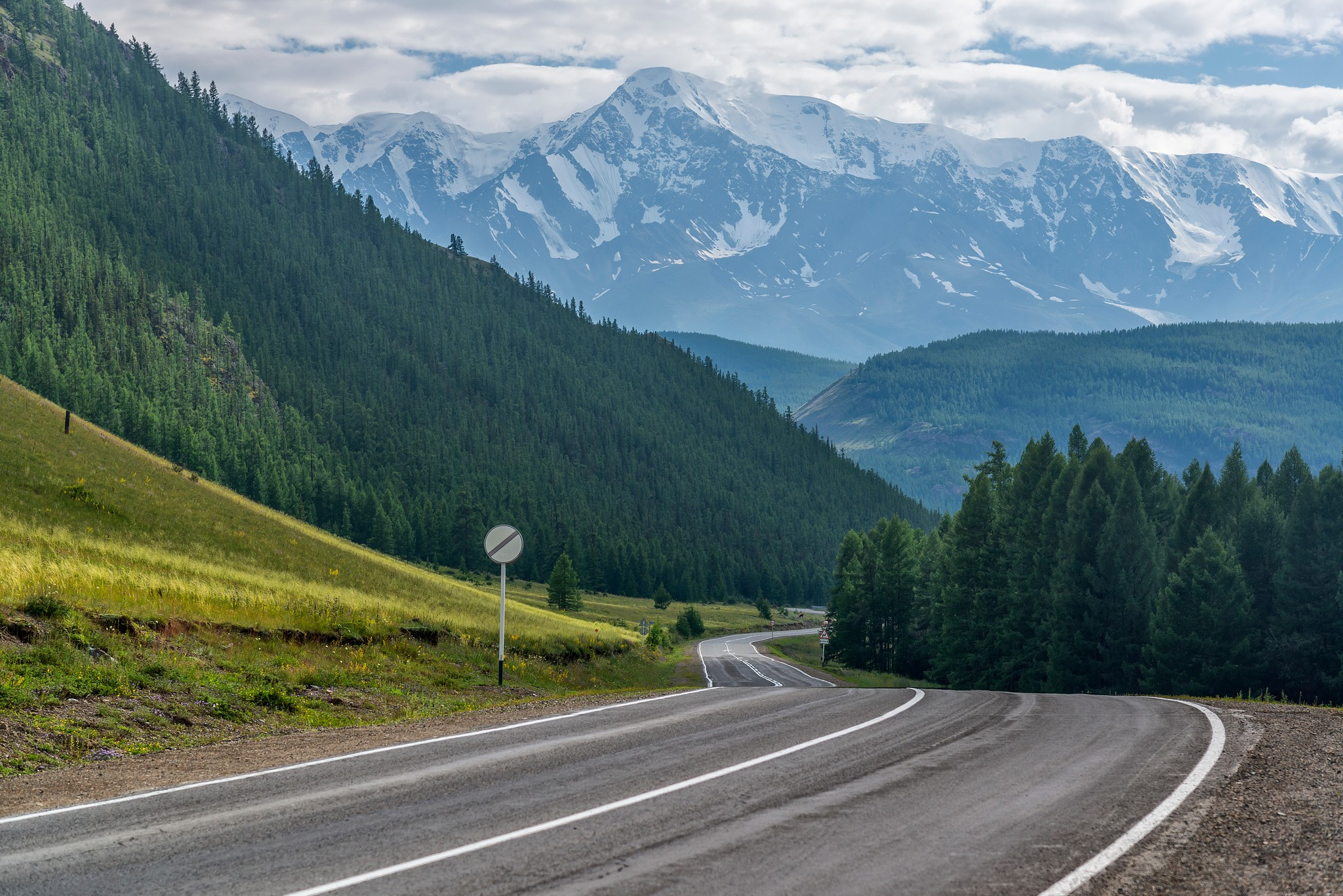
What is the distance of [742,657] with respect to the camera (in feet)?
283

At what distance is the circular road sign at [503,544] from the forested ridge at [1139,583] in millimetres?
37325

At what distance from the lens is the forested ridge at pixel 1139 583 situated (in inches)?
1928

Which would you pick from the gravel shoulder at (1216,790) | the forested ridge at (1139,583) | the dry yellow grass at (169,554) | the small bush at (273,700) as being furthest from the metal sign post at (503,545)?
the forested ridge at (1139,583)

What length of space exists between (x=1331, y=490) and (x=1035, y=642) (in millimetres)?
16932

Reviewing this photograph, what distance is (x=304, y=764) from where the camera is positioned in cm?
1361

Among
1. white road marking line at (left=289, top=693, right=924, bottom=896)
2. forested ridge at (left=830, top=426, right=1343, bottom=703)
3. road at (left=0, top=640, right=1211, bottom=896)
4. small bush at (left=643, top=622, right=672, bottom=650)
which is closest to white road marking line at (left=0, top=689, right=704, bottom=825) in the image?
road at (left=0, top=640, right=1211, bottom=896)

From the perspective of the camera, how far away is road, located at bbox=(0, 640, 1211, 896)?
8984 mm

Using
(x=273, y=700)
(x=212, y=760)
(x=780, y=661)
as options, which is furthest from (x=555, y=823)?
(x=780, y=661)

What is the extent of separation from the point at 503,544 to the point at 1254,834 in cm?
1646

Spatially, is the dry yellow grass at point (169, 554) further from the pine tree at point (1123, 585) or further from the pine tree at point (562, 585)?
the pine tree at point (562, 585)

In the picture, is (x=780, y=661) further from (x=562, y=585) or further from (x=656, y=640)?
(x=562, y=585)

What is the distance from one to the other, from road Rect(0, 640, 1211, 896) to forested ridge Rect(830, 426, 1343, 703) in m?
37.4

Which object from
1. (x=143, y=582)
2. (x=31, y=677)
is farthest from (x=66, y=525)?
(x=31, y=677)

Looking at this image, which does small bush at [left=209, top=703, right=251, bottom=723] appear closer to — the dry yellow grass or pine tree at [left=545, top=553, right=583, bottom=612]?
the dry yellow grass
